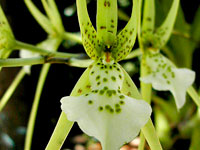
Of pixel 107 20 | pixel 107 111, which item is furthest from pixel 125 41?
pixel 107 111

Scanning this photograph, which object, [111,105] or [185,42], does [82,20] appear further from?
[185,42]

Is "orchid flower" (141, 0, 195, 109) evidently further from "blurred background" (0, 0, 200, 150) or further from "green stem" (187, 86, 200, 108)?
"blurred background" (0, 0, 200, 150)

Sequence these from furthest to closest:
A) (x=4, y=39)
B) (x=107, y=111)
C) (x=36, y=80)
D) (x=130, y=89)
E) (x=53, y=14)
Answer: (x=36, y=80)
(x=53, y=14)
(x=4, y=39)
(x=130, y=89)
(x=107, y=111)

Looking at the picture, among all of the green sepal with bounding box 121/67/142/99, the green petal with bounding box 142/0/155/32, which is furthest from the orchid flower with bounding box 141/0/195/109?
the green sepal with bounding box 121/67/142/99

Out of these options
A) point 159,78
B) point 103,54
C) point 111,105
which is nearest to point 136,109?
point 111,105

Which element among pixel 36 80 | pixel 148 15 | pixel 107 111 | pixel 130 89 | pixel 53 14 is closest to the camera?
pixel 107 111

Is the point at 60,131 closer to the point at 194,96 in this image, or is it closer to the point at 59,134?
the point at 59,134
